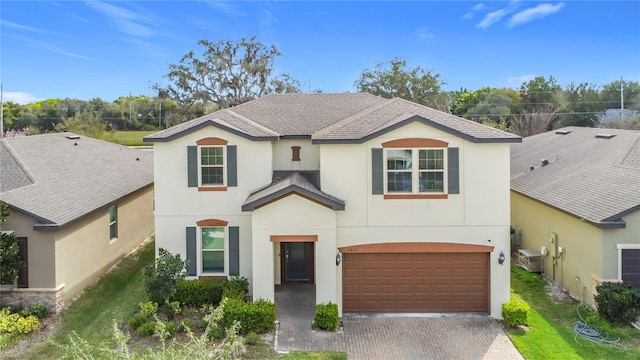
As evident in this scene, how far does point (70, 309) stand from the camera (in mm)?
15055

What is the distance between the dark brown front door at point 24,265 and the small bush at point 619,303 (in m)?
17.9

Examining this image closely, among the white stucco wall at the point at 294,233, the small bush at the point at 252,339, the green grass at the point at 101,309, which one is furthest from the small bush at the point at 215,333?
the green grass at the point at 101,309

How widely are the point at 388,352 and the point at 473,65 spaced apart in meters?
40.0

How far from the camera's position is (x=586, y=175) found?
18141mm

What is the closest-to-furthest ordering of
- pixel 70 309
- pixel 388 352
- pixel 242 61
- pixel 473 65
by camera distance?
pixel 388 352
pixel 70 309
pixel 473 65
pixel 242 61

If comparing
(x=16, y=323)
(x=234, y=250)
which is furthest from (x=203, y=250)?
(x=16, y=323)

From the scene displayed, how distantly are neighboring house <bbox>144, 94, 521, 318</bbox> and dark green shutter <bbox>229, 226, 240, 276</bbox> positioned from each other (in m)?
0.04

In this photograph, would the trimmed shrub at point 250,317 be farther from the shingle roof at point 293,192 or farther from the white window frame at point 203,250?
the shingle roof at point 293,192

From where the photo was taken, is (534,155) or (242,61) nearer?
(534,155)

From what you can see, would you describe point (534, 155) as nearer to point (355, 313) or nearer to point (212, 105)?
point (355, 313)

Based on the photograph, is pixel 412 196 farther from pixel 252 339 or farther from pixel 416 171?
pixel 252 339

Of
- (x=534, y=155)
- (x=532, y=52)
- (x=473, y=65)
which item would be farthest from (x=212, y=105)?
(x=534, y=155)

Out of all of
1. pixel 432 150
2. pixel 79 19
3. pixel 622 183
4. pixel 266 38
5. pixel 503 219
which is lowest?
pixel 503 219

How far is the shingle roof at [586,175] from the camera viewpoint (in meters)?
14.5
